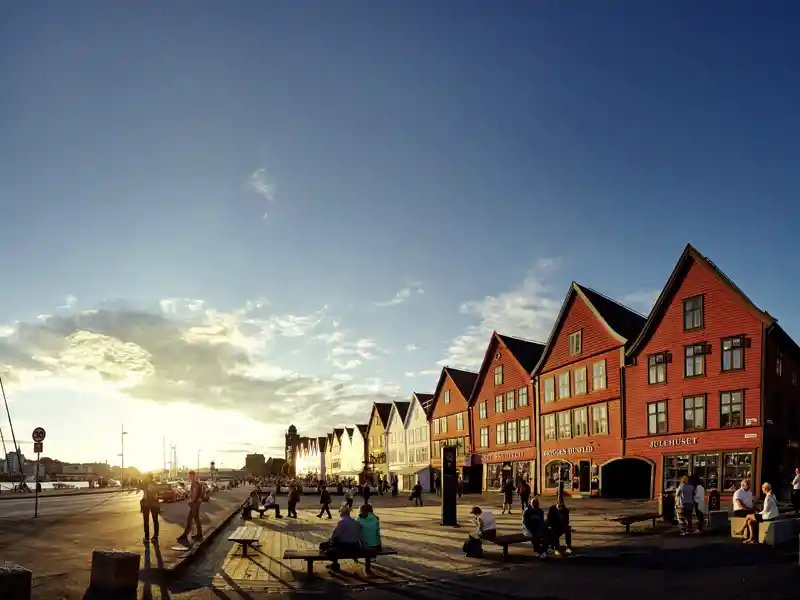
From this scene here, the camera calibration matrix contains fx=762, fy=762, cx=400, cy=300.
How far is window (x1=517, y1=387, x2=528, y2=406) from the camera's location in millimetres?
58531

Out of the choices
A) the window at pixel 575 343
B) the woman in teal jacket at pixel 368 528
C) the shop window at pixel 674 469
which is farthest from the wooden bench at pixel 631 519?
the window at pixel 575 343

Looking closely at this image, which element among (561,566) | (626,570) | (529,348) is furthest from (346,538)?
(529,348)

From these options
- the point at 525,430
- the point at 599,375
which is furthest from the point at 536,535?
the point at 525,430

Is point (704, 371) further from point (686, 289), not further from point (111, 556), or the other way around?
point (111, 556)

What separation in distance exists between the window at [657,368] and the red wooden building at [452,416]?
25730mm

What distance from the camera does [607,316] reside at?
161ft

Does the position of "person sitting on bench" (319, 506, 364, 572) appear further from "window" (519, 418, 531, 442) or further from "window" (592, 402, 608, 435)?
"window" (519, 418, 531, 442)

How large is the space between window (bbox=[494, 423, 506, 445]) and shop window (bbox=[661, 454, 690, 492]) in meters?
20.5

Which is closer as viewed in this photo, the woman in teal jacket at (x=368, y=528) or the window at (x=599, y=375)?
the woman in teal jacket at (x=368, y=528)

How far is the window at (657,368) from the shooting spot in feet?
140

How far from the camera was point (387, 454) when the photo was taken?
9881 cm

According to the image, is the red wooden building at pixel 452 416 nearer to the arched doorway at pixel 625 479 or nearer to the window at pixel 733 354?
the arched doorway at pixel 625 479

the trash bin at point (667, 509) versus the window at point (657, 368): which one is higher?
the window at point (657, 368)

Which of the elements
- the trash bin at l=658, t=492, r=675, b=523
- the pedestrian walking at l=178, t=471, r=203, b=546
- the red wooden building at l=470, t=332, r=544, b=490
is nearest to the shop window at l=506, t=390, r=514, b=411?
the red wooden building at l=470, t=332, r=544, b=490
